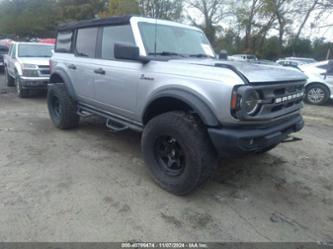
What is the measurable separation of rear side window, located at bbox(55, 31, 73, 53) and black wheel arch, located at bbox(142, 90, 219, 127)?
2621 mm

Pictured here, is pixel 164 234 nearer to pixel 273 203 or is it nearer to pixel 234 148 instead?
pixel 234 148

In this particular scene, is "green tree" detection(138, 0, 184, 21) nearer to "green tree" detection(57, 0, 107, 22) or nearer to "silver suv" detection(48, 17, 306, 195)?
"green tree" detection(57, 0, 107, 22)

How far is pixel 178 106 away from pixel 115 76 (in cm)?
114

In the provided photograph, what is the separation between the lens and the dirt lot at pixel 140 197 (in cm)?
274

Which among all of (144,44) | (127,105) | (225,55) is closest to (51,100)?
(127,105)

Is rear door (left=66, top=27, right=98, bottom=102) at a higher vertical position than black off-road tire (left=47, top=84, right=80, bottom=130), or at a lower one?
higher

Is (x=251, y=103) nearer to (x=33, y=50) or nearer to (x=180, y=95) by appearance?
(x=180, y=95)

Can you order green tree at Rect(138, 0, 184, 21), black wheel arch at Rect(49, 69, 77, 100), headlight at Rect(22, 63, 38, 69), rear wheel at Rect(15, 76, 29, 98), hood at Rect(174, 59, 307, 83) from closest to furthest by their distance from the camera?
hood at Rect(174, 59, 307, 83)
black wheel arch at Rect(49, 69, 77, 100)
headlight at Rect(22, 63, 38, 69)
rear wheel at Rect(15, 76, 29, 98)
green tree at Rect(138, 0, 184, 21)

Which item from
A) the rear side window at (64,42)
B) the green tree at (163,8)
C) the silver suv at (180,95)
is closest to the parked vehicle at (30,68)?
the rear side window at (64,42)

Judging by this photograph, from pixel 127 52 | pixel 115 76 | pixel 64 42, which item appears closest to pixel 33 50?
pixel 64 42

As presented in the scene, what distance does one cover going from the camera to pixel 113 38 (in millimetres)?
4254

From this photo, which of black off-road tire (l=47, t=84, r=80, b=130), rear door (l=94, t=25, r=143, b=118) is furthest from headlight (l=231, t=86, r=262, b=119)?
black off-road tire (l=47, t=84, r=80, b=130)

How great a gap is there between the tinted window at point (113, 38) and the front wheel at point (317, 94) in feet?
25.3

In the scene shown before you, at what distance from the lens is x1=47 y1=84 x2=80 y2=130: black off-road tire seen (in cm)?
530
